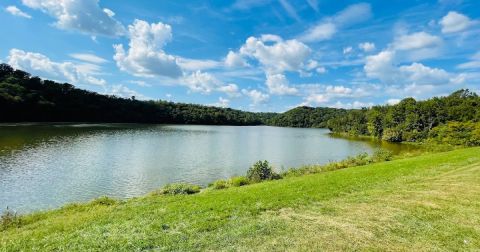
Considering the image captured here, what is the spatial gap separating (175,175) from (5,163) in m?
16.6

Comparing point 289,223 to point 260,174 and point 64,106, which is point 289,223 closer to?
point 260,174

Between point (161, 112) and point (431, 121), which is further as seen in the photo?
point (161, 112)

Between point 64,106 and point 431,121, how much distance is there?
421 feet

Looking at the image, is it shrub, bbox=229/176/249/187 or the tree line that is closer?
shrub, bbox=229/176/249/187

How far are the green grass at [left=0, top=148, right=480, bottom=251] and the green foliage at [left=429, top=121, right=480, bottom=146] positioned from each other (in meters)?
58.7

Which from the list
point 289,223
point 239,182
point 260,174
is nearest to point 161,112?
point 260,174

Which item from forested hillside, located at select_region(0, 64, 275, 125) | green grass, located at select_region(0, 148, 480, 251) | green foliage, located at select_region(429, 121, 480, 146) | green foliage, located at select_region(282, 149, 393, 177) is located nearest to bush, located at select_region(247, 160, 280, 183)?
green foliage, located at select_region(282, 149, 393, 177)

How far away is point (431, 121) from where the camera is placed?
295 feet

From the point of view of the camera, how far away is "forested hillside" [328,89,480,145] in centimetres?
6925

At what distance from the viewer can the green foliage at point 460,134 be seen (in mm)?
61975

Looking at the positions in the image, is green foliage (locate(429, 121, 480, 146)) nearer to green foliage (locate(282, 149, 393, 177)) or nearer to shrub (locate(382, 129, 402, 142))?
shrub (locate(382, 129, 402, 142))

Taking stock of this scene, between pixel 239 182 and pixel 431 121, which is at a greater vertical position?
pixel 431 121

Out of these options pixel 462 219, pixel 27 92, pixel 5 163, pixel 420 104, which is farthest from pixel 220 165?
pixel 27 92

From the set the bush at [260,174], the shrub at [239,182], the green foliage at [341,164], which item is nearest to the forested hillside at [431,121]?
the green foliage at [341,164]
